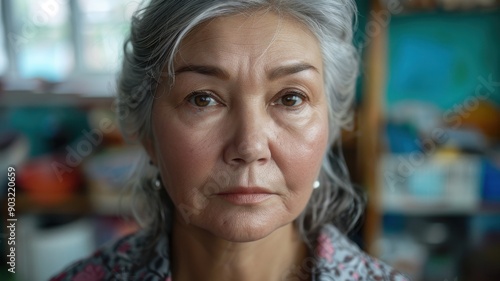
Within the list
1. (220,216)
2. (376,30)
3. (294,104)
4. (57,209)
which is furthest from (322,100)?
(57,209)

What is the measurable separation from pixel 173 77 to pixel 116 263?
396 mm

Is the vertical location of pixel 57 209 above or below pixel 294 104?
below

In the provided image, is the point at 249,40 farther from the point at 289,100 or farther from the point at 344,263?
the point at 344,263

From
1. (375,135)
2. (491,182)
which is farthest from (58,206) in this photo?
(491,182)

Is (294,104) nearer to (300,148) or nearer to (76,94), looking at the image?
(300,148)

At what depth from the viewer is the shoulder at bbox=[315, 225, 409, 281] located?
87 centimetres

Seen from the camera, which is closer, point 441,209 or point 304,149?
point 304,149

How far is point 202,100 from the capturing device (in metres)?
0.72

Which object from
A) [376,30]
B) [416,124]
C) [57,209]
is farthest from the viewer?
[57,209]

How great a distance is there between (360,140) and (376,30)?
43 centimetres

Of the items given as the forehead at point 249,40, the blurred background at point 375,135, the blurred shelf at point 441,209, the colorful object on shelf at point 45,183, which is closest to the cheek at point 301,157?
the forehead at point 249,40

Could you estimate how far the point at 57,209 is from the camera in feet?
8.14

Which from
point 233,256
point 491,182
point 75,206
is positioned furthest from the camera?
point 75,206

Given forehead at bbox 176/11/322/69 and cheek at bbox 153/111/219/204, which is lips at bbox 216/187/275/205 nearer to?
cheek at bbox 153/111/219/204
